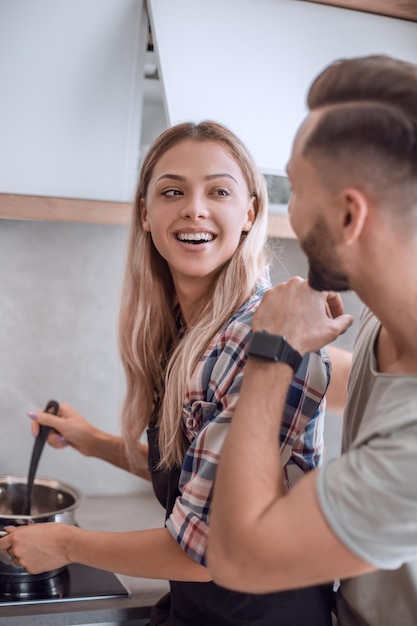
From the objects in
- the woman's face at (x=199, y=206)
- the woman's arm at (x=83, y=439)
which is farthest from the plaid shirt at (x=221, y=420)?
the woman's arm at (x=83, y=439)

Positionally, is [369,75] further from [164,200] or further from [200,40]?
[200,40]

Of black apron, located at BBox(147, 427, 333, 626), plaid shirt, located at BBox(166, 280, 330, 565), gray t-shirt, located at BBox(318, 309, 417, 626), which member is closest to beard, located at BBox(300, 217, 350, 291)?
gray t-shirt, located at BBox(318, 309, 417, 626)

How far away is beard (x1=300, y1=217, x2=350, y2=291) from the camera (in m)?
0.91

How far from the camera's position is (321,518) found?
836 millimetres

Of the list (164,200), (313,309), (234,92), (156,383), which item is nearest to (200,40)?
(234,92)

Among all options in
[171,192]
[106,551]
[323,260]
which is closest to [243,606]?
[106,551]

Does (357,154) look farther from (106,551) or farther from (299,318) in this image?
(106,551)

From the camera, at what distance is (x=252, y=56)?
1.71m

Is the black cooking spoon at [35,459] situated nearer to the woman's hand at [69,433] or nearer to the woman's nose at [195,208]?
the woman's hand at [69,433]

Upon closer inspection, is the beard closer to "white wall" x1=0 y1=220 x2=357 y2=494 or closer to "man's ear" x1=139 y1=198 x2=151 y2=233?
"man's ear" x1=139 y1=198 x2=151 y2=233

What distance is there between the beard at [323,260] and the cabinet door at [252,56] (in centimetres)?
75

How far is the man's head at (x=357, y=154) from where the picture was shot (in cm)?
87

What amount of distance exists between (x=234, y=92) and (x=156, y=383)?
626mm

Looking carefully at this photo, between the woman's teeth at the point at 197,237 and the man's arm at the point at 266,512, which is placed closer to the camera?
the man's arm at the point at 266,512
